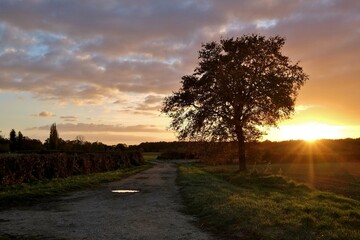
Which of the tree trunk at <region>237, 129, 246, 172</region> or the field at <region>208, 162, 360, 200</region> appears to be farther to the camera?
the tree trunk at <region>237, 129, 246, 172</region>

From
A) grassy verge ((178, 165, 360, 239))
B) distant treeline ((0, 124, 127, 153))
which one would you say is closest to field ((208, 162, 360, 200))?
grassy verge ((178, 165, 360, 239))

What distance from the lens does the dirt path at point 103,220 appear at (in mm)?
11164

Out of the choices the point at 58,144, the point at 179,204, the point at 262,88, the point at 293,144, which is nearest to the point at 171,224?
the point at 179,204

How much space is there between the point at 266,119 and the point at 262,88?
4090 mm

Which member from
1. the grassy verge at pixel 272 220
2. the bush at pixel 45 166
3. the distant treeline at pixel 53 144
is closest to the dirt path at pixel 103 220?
the grassy verge at pixel 272 220

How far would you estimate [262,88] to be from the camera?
37.2 m

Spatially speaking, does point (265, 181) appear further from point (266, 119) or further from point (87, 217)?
point (87, 217)

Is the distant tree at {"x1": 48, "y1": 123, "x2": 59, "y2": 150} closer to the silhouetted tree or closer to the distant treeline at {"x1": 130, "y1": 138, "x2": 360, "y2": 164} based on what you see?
the distant treeline at {"x1": 130, "y1": 138, "x2": 360, "y2": 164}

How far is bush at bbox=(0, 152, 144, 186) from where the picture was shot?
2574cm

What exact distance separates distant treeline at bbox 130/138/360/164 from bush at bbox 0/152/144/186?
979 cm

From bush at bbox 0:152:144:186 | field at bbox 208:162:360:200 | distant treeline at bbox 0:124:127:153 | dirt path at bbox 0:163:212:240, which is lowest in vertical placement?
field at bbox 208:162:360:200

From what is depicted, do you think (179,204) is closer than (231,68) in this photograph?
Yes

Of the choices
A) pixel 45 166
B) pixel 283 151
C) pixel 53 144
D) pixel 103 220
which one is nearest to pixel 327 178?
pixel 45 166

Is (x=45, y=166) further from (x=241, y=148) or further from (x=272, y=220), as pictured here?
(x=272, y=220)
